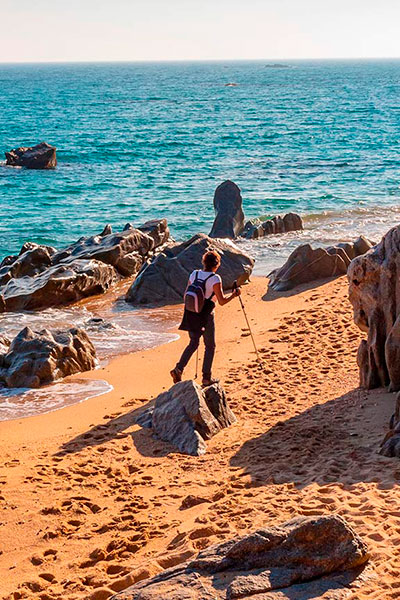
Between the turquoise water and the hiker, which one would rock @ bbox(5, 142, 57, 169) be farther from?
the hiker

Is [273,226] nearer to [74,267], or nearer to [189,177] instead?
[74,267]

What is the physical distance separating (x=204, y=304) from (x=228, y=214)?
14726mm

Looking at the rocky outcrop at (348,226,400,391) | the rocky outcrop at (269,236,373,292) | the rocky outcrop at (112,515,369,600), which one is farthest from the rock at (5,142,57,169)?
the rocky outcrop at (112,515,369,600)

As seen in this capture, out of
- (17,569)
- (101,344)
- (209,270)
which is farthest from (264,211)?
(17,569)

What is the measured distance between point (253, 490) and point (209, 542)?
127 centimetres

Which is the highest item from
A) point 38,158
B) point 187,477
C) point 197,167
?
point 38,158

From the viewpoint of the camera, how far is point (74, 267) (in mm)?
18781

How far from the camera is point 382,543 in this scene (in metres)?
6.24

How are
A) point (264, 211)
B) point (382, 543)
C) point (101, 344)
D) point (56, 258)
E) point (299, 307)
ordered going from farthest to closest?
point (264, 211) → point (56, 258) → point (299, 307) → point (101, 344) → point (382, 543)

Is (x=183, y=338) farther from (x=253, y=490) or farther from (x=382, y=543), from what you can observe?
(x=382, y=543)

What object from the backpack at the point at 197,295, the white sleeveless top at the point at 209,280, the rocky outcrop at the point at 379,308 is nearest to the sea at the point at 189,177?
the backpack at the point at 197,295

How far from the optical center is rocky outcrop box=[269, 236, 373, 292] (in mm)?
17578

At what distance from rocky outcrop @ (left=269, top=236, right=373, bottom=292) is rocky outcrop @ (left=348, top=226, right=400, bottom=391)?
701 cm

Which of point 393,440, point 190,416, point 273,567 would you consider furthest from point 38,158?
point 273,567
